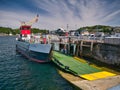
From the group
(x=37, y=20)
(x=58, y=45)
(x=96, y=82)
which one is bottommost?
(x=96, y=82)

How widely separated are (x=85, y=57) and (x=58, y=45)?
7.78 metres

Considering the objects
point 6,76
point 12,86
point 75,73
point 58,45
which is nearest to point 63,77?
point 75,73

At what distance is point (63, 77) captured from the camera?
16828mm

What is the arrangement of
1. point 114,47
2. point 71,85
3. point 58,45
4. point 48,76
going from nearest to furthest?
point 71,85, point 48,76, point 114,47, point 58,45

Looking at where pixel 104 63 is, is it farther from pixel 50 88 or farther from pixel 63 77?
pixel 50 88

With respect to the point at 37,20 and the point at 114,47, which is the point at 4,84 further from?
the point at 37,20

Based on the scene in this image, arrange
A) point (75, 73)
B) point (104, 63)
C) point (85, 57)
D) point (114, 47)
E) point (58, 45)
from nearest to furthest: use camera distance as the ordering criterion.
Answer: point (75, 73)
point (114, 47)
point (104, 63)
point (85, 57)
point (58, 45)

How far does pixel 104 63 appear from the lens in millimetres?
21938

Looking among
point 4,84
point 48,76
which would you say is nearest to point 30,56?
point 48,76

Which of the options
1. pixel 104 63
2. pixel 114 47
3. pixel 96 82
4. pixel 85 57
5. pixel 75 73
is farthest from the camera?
pixel 85 57

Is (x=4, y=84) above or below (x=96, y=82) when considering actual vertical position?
below

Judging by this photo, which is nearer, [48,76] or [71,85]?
[71,85]

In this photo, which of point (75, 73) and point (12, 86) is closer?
point (12, 86)

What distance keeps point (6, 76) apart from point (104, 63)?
15021 mm
